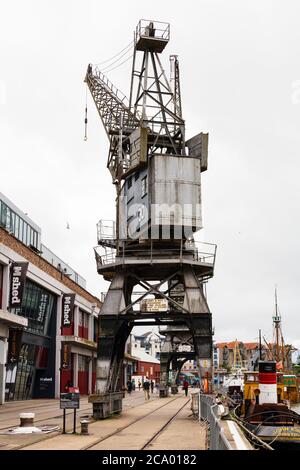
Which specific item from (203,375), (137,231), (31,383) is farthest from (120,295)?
(31,383)

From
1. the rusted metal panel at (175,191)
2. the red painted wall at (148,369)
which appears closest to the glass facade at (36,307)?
the rusted metal panel at (175,191)

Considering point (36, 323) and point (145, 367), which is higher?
point (36, 323)

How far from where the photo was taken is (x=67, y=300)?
Answer: 2231 inches

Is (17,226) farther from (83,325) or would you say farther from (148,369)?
(148,369)

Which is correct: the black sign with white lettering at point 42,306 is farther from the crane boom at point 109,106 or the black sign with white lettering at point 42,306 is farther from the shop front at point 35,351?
the crane boom at point 109,106

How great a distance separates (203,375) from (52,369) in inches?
1093

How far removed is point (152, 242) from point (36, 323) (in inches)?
920

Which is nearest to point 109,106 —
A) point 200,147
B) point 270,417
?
point 200,147

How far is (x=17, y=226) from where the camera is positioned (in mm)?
66875

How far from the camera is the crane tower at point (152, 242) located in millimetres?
31016

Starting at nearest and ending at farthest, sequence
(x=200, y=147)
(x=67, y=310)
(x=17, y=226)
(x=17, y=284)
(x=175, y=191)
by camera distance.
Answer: (x=175, y=191) < (x=200, y=147) < (x=17, y=284) < (x=67, y=310) < (x=17, y=226)

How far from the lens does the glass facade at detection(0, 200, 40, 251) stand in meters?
61.3

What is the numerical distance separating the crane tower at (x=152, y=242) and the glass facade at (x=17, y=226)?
25.8 meters
